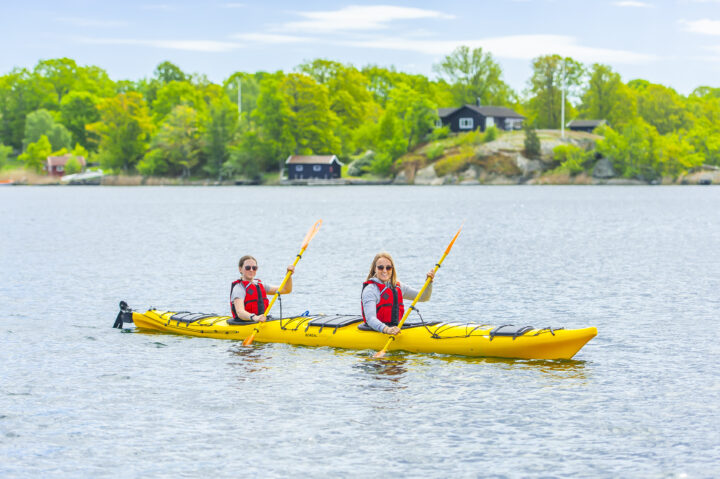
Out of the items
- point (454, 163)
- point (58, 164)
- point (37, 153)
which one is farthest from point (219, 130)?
point (37, 153)

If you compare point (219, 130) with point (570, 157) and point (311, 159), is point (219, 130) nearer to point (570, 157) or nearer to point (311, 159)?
point (311, 159)

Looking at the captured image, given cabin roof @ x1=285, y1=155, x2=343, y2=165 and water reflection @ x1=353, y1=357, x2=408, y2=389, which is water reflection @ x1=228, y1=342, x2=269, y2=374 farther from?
cabin roof @ x1=285, y1=155, x2=343, y2=165

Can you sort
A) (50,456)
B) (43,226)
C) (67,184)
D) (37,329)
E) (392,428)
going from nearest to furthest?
(50,456) → (392,428) → (37,329) → (43,226) → (67,184)

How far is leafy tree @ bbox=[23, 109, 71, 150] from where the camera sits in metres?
145

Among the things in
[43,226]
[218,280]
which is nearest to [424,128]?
[43,226]

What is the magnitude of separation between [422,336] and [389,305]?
792 millimetres

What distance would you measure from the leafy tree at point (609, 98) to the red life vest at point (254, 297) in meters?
114

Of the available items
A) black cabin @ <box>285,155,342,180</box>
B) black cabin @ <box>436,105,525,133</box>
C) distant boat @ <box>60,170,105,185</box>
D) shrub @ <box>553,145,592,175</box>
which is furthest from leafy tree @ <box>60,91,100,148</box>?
shrub @ <box>553,145,592,175</box>

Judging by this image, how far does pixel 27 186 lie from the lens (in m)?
151

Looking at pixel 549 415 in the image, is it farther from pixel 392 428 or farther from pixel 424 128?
pixel 424 128

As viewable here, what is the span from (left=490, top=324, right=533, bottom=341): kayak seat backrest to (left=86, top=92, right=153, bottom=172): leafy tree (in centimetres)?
12182

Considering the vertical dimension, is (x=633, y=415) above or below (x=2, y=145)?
below

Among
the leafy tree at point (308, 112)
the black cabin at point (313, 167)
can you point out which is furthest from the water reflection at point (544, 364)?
the black cabin at point (313, 167)

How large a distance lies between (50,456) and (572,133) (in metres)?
109
